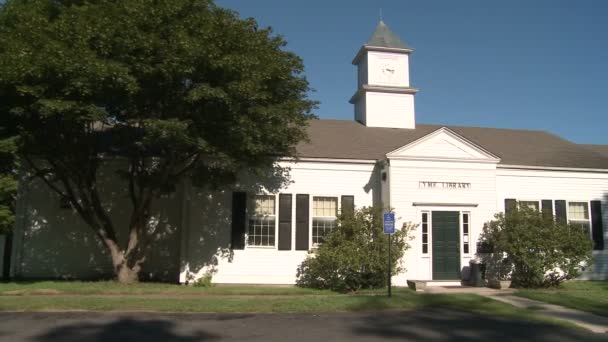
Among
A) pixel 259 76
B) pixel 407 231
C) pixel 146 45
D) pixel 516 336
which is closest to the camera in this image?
pixel 516 336

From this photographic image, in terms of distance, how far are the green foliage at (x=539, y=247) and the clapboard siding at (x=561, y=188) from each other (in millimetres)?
2210

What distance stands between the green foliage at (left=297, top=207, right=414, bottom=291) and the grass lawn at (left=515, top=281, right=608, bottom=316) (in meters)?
3.71

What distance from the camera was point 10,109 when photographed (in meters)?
13.6

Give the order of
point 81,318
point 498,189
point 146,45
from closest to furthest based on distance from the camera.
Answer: point 81,318 → point 146,45 → point 498,189

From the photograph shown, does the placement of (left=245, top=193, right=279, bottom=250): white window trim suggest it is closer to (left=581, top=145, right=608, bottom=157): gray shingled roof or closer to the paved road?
the paved road

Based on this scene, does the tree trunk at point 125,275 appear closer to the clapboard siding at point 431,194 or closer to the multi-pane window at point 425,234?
the clapboard siding at point 431,194

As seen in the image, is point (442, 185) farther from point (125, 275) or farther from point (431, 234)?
point (125, 275)

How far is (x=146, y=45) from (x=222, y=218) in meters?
6.97

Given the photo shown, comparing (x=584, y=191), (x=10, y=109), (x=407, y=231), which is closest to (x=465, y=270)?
(x=407, y=231)

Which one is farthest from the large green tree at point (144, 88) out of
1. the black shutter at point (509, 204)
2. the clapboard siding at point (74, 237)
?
the black shutter at point (509, 204)

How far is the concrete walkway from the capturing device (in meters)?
10.2

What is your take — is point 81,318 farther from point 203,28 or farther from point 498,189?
point 498,189

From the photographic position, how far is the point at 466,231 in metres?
17.4

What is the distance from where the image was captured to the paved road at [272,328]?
28.6 feet
